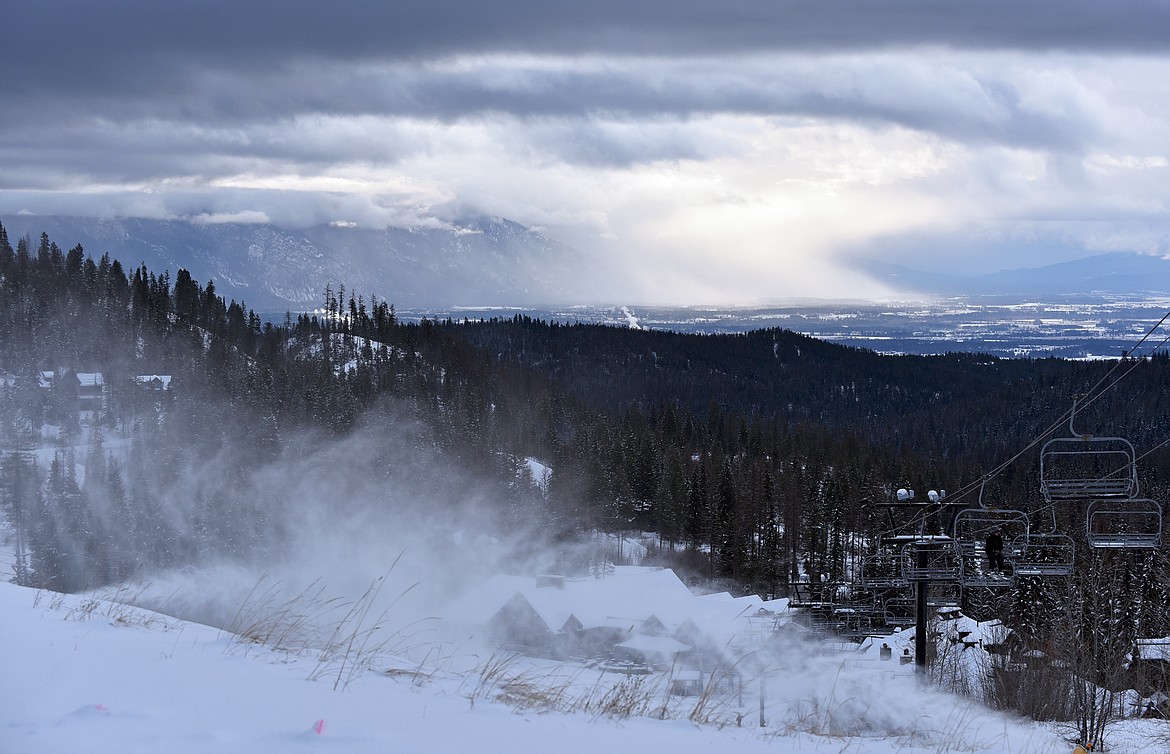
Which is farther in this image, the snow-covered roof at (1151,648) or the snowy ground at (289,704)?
the snow-covered roof at (1151,648)

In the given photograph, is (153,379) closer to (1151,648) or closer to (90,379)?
(90,379)

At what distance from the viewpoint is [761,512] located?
93.2 metres

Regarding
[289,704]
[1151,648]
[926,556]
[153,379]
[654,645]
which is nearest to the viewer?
[289,704]

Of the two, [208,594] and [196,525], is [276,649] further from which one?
[196,525]

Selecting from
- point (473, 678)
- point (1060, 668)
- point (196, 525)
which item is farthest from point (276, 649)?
point (196, 525)

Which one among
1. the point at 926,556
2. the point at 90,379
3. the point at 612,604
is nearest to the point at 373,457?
the point at 90,379

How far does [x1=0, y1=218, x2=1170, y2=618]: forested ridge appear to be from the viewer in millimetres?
85938

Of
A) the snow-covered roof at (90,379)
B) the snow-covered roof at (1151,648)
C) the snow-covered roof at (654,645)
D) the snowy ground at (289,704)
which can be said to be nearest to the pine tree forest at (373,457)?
the snow-covered roof at (1151,648)

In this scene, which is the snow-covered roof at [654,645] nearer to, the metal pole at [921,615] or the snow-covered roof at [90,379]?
the metal pole at [921,615]

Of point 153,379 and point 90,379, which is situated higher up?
point 153,379

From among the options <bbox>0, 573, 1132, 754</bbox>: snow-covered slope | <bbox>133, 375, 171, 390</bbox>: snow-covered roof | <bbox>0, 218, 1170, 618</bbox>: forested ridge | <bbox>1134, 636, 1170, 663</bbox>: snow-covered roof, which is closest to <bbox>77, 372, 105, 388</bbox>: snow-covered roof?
<bbox>0, 218, 1170, 618</bbox>: forested ridge

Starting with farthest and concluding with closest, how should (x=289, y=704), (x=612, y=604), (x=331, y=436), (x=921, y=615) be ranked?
1. (x=331, y=436)
2. (x=612, y=604)
3. (x=921, y=615)
4. (x=289, y=704)

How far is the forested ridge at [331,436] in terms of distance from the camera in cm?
8594

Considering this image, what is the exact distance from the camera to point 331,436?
109 m
